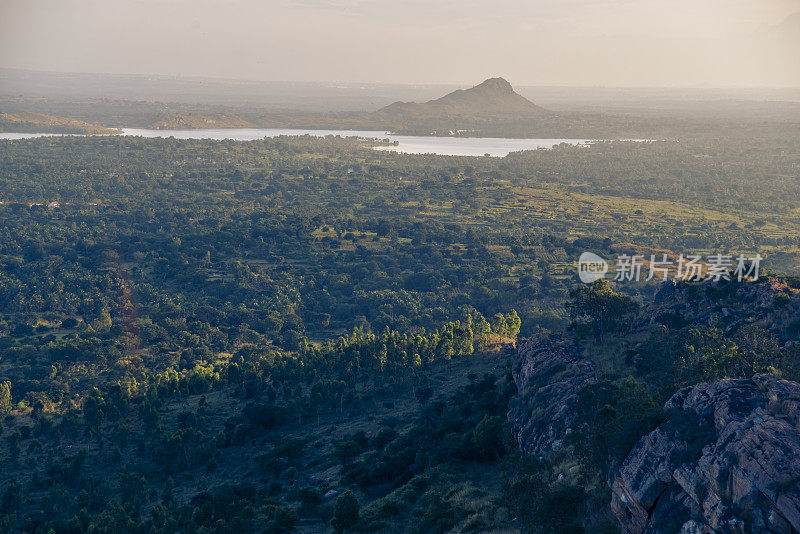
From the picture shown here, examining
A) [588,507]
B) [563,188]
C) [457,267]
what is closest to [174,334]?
[457,267]

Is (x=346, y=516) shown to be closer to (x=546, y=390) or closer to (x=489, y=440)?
(x=489, y=440)

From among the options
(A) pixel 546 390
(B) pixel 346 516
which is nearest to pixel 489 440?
(A) pixel 546 390

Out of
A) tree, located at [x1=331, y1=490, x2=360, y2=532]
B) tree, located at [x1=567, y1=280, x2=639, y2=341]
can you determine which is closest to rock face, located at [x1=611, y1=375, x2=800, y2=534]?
tree, located at [x1=331, y1=490, x2=360, y2=532]

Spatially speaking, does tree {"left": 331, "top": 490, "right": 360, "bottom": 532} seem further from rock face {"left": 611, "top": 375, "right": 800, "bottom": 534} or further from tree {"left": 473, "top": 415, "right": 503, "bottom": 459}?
rock face {"left": 611, "top": 375, "right": 800, "bottom": 534}

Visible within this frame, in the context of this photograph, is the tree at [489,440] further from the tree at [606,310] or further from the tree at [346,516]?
the tree at [606,310]

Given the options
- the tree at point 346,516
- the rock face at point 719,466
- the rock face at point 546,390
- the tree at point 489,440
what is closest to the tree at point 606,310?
the rock face at point 546,390

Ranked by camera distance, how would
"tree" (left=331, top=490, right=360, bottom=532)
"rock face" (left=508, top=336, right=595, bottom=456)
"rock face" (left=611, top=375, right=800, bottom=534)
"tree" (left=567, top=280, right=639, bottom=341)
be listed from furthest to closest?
"tree" (left=567, top=280, right=639, bottom=341)
"rock face" (left=508, top=336, right=595, bottom=456)
"tree" (left=331, top=490, right=360, bottom=532)
"rock face" (left=611, top=375, right=800, bottom=534)

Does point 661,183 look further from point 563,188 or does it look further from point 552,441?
point 552,441
